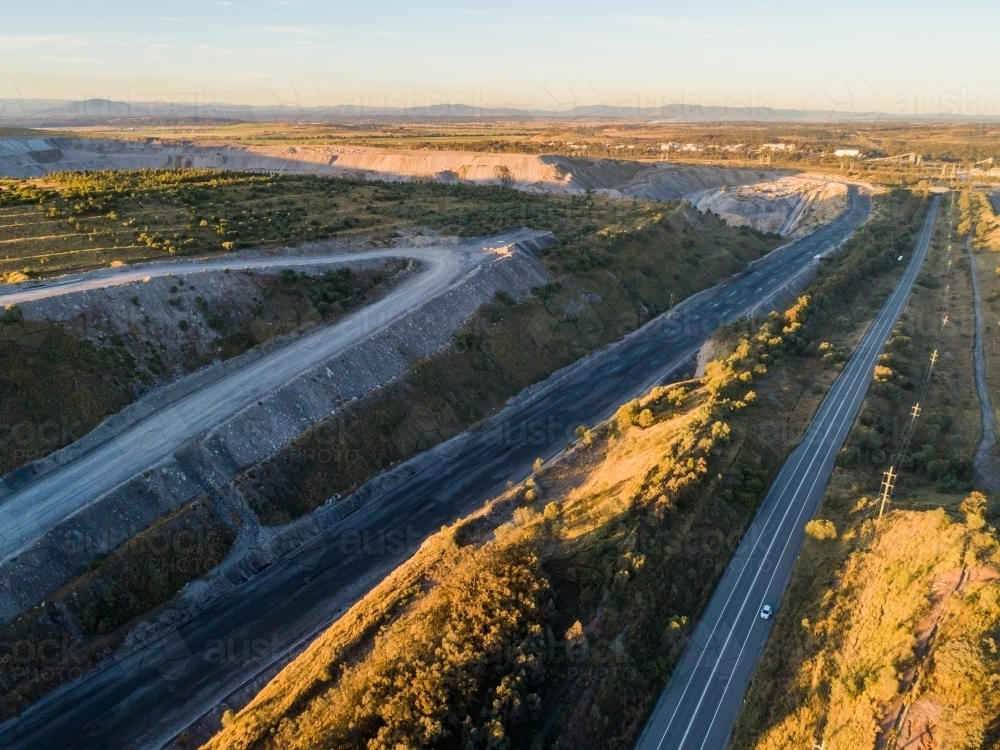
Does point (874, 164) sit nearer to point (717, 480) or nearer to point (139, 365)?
point (717, 480)

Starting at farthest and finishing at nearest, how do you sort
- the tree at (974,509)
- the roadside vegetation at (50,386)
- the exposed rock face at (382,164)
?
1. the exposed rock face at (382,164)
2. the roadside vegetation at (50,386)
3. the tree at (974,509)

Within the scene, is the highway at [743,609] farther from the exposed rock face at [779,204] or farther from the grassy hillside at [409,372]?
the exposed rock face at [779,204]

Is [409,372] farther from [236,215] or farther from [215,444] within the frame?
[236,215]

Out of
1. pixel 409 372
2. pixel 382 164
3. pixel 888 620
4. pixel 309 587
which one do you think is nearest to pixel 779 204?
pixel 382 164

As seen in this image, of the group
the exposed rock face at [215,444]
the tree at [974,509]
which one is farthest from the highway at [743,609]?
the exposed rock face at [215,444]

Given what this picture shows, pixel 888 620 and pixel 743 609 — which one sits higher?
pixel 888 620

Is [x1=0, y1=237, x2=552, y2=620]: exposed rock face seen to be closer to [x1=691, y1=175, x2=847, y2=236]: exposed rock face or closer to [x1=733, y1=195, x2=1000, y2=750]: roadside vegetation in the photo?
[x1=733, y1=195, x2=1000, y2=750]: roadside vegetation
